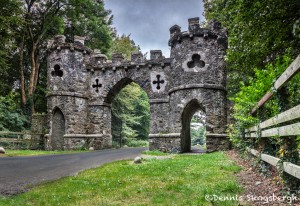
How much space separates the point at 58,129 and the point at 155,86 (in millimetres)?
8298

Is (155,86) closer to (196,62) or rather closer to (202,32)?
(196,62)

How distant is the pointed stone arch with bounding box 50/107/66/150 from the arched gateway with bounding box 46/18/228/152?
0.11 metres

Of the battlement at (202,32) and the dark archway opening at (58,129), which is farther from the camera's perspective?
the dark archway opening at (58,129)

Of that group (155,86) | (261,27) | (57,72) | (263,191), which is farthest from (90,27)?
(263,191)

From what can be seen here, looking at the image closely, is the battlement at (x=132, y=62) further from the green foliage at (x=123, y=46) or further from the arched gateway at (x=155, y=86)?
the green foliage at (x=123, y=46)

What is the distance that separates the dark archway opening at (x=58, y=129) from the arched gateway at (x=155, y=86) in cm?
11

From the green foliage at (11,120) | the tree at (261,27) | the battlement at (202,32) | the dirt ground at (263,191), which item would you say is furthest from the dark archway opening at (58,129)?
the dirt ground at (263,191)

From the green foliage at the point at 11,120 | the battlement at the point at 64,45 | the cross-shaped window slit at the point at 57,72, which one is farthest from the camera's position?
the green foliage at the point at 11,120

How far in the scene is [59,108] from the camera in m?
22.8

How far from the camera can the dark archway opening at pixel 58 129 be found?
Answer: 22797 mm

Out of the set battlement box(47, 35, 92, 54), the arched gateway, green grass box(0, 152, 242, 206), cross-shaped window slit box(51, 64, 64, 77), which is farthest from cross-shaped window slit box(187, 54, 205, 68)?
green grass box(0, 152, 242, 206)

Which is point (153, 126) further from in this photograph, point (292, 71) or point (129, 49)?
point (129, 49)

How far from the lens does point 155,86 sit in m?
22.1

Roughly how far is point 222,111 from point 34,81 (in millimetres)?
18412
